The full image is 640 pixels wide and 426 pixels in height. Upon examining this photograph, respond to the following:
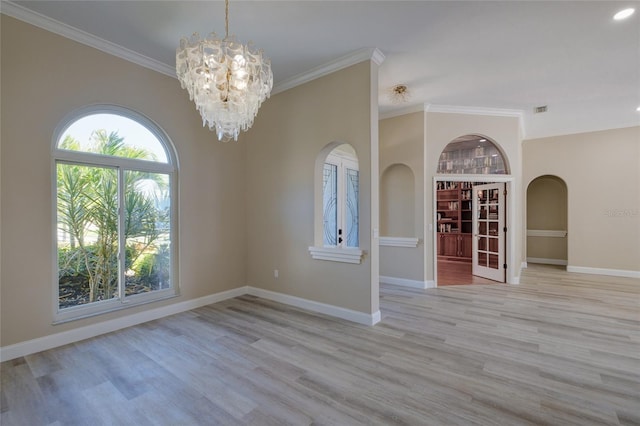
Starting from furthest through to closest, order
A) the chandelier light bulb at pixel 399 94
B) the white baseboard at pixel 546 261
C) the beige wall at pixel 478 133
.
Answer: the white baseboard at pixel 546 261 < the beige wall at pixel 478 133 < the chandelier light bulb at pixel 399 94

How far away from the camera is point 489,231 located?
6230 mm

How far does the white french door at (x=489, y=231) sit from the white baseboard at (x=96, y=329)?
5.55 m

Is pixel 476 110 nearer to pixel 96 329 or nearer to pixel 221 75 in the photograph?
pixel 221 75

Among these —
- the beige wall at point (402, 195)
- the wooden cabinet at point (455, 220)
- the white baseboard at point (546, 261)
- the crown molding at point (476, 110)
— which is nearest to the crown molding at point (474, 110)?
the crown molding at point (476, 110)

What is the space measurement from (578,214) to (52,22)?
403 inches

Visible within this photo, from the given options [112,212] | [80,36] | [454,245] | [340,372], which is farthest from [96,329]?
[454,245]

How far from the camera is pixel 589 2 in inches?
107

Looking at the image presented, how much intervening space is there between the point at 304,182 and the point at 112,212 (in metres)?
2.55

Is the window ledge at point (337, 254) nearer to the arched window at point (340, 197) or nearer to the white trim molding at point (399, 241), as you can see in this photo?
the arched window at point (340, 197)

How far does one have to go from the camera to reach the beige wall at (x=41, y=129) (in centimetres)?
280

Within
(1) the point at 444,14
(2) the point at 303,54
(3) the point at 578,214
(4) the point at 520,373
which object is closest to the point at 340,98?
(2) the point at 303,54

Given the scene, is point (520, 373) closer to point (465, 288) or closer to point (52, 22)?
point (465, 288)

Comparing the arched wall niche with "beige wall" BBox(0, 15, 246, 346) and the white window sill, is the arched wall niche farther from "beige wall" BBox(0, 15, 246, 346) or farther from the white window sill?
the white window sill

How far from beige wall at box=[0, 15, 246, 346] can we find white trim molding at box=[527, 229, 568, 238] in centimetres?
925
